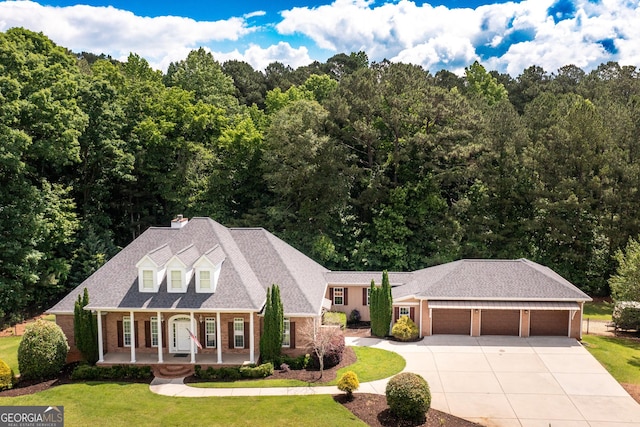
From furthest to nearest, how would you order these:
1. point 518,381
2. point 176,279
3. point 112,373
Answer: point 176,279 → point 112,373 → point 518,381

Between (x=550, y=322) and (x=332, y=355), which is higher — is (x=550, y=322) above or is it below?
above

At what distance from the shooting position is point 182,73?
6141 centimetres

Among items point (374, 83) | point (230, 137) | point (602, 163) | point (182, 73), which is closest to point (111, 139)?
point (230, 137)

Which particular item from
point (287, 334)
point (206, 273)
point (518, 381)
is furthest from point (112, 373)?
point (518, 381)

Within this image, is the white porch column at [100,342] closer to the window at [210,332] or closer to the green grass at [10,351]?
the green grass at [10,351]

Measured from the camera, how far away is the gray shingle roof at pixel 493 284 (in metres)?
30.8

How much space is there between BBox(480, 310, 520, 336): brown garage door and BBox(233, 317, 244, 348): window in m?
14.5

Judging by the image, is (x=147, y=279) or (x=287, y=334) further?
(x=287, y=334)

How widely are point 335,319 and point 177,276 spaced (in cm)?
1011

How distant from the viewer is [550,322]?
3112 cm

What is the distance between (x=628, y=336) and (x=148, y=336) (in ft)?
93.2

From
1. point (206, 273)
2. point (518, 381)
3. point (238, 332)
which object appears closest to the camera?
point (518, 381)

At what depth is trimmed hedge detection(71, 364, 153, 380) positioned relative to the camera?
25.1 metres

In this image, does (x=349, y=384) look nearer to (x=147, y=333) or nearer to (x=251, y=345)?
(x=251, y=345)
